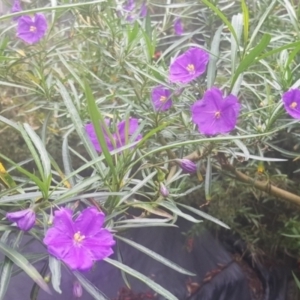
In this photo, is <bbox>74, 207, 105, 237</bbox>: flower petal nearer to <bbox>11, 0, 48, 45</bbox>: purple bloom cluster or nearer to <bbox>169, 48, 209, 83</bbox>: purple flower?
<bbox>169, 48, 209, 83</bbox>: purple flower

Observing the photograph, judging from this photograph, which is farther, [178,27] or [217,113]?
[178,27]

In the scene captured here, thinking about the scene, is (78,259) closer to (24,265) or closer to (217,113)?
(24,265)

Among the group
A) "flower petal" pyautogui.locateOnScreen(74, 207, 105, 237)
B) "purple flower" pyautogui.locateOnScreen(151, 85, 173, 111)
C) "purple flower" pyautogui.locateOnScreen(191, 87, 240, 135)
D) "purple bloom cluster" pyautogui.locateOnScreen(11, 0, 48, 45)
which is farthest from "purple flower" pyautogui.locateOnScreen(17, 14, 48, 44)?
A: "flower petal" pyautogui.locateOnScreen(74, 207, 105, 237)

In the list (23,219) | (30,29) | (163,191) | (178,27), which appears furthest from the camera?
(178,27)

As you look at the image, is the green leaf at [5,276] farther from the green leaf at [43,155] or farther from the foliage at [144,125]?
the green leaf at [43,155]

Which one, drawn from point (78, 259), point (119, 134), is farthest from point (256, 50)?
point (78, 259)

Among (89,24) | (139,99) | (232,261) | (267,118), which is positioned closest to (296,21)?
(267,118)
